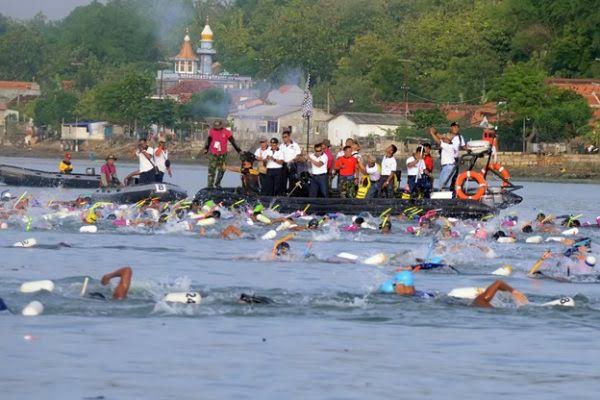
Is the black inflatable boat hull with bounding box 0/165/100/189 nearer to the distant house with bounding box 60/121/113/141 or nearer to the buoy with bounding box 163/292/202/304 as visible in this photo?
the buoy with bounding box 163/292/202/304

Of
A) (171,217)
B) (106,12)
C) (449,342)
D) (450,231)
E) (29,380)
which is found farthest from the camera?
(106,12)

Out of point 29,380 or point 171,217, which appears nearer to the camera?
point 29,380

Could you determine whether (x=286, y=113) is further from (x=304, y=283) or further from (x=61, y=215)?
(x=304, y=283)

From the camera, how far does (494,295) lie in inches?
829

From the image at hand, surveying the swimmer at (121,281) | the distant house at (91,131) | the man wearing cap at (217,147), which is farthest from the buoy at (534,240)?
the distant house at (91,131)

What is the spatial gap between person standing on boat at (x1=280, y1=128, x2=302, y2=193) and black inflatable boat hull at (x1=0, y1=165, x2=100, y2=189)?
17.6 m

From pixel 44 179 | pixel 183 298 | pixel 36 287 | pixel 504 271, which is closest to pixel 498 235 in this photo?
pixel 504 271

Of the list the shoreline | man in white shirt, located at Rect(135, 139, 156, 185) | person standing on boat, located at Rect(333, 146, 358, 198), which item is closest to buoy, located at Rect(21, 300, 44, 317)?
person standing on boat, located at Rect(333, 146, 358, 198)

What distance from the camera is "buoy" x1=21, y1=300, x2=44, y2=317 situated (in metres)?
19.3

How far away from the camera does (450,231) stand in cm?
3134

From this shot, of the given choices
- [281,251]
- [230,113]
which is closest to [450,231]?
[281,251]

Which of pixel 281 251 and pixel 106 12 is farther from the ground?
pixel 106 12

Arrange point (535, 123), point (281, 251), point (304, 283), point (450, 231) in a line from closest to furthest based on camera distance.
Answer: point (304, 283)
point (281, 251)
point (450, 231)
point (535, 123)

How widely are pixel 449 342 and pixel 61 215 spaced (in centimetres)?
1748
